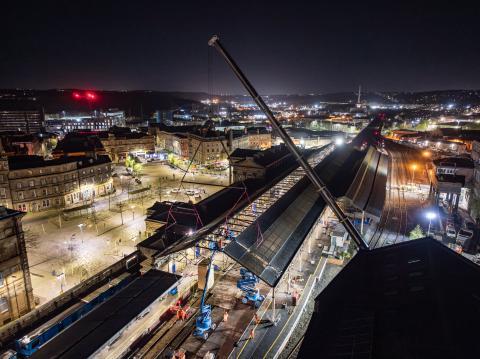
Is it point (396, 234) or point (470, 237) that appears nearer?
point (470, 237)

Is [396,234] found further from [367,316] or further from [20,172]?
[20,172]

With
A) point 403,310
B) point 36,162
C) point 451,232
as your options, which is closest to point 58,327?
point 403,310

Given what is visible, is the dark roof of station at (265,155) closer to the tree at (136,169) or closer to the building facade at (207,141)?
the building facade at (207,141)

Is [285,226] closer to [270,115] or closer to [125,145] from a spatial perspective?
[270,115]

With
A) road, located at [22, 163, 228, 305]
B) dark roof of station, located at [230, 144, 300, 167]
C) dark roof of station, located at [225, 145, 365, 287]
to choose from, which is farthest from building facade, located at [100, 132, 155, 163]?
dark roof of station, located at [225, 145, 365, 287]

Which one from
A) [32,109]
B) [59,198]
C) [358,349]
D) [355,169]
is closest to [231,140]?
[355,169]

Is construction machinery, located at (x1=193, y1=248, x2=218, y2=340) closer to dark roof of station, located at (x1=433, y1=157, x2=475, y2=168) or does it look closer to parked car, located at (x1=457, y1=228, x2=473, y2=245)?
parked car, located at (x1=457, y1=228, x2=473, y2=245)

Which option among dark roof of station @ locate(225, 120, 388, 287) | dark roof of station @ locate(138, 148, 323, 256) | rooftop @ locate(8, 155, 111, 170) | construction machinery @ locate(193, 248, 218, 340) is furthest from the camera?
rooftop @ locate(8, 155, 111, 170)
